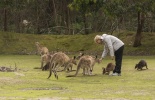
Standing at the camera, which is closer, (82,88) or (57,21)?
(82,88)

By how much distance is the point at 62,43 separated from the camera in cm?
3578

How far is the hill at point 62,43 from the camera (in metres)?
33.4

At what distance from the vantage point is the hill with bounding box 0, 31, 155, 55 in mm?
33375

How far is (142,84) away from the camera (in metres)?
14.0

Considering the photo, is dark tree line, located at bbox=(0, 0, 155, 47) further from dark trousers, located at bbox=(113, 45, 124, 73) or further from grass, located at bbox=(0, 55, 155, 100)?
grass, located at bbox=(0, 55, 155, 100)

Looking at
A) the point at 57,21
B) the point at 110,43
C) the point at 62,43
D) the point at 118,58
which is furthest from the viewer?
the point at 57,21

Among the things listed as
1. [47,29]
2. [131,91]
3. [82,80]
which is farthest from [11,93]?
[47,29]

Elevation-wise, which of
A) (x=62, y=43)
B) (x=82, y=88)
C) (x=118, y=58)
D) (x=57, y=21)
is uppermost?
(x=57, y=21)

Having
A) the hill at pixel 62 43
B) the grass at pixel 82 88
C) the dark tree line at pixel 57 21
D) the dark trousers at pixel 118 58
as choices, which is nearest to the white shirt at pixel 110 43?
the dark trousers at pixel 118 58

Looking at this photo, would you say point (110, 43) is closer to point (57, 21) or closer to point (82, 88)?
point (82, 88)

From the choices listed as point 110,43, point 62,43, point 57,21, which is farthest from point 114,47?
point 57,21

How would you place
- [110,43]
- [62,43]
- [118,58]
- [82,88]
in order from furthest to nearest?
[62,43], [118,58], [110,43], [82,88]

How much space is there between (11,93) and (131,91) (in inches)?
140

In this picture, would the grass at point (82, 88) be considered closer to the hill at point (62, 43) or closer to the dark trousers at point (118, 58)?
the dark trousers at point (118, 58)
